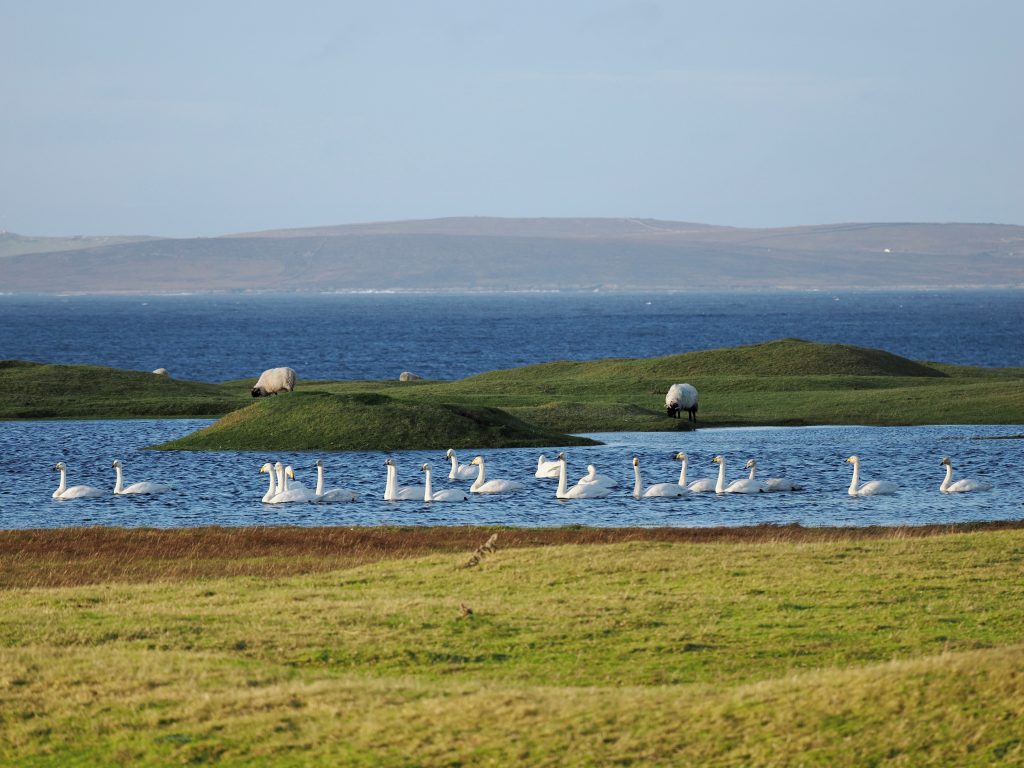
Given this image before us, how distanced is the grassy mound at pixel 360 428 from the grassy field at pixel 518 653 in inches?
708

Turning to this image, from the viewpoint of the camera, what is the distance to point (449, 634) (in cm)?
1672

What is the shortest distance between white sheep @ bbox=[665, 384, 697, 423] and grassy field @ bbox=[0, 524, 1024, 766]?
25.9 meters

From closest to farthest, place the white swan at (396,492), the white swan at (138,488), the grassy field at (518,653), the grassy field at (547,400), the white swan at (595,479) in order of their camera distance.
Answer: the grassy field at (518,653), the white swan at (396,492), the white swan at (595,479), the white swan at (138,488), the grassy field at (547,400)

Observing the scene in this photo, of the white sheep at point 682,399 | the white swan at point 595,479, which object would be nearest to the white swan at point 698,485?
the white swan at point 595,479

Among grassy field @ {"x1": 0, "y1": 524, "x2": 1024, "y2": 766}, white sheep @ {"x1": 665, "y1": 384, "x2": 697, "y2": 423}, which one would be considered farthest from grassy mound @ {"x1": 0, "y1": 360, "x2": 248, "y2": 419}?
grassy field @ {"x1": 0, "y1": 524, "x2": 1024, "y2": 766}

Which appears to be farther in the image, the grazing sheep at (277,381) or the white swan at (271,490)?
the grazing sheep at (277,381)

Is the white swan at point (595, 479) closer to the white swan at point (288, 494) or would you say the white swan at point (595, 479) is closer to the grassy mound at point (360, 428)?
the white swan at point (288, 494)

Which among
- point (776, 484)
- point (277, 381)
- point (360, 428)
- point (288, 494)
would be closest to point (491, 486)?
point (288, 494)

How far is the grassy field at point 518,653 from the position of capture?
11.8 meters

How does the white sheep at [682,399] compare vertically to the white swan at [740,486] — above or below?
above

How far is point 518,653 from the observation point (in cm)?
1587

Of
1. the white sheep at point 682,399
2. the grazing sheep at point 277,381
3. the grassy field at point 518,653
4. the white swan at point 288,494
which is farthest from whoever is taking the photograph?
the grazing sheep at point 277,381

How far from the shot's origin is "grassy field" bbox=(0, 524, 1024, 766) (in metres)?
11.8

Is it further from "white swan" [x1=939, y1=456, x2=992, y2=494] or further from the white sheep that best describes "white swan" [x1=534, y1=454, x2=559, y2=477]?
the white sheep
